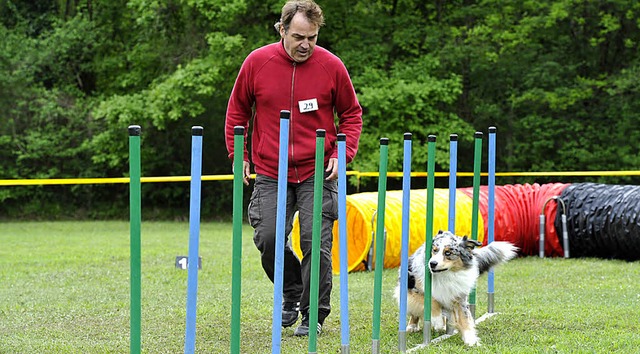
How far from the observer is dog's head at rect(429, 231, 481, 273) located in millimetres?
4762

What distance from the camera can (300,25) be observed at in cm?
445

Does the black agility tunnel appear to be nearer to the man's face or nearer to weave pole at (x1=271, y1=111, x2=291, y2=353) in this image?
the man's face

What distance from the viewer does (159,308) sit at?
20.0 feet

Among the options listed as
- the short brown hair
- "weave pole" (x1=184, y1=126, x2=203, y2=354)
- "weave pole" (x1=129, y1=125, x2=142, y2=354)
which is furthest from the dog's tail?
"weave pole" (x1=129, y1=125, x2=142, y2=354)

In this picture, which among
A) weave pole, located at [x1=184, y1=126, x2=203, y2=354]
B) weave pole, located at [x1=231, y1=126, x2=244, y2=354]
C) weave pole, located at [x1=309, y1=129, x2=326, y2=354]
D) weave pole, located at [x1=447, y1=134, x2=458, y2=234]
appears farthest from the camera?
weave pole, located at [x1=447, y1=134, x2=458, y2=234]

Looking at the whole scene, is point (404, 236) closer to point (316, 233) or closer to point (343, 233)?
point (343, 233)

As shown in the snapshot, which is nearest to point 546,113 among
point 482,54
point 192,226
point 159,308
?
point 482,54

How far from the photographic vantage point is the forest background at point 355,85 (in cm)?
1719

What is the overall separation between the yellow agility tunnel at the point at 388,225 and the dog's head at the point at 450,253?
124 inches

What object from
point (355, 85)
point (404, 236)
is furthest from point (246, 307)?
point (355, 85)

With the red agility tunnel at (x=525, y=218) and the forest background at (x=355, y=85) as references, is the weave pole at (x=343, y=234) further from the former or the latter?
the forest background at (x=355, y=85)

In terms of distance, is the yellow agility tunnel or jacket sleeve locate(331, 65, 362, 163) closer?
jacket sleeve locate(331, 65, 362, 163)

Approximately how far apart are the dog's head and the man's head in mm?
1332

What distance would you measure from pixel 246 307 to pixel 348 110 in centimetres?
196
